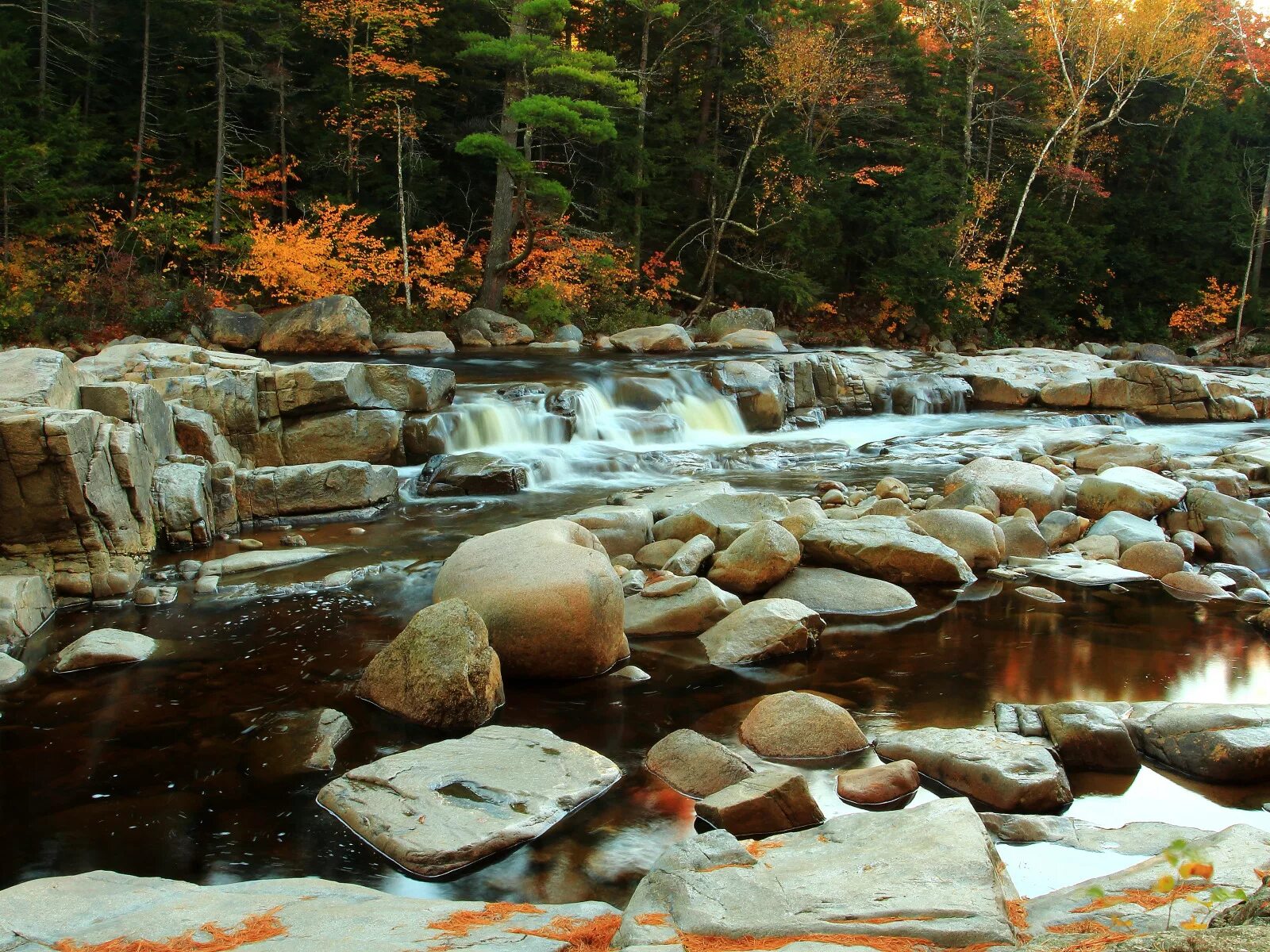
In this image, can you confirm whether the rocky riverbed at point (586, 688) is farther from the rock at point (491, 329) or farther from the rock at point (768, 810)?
the rock at point (491, 329)

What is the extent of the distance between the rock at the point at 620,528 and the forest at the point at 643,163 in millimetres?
11439

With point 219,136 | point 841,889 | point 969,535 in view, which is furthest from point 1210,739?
point 219,136

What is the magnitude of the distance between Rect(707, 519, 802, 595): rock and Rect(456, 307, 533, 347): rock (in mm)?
13282

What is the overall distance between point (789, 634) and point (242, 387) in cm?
668

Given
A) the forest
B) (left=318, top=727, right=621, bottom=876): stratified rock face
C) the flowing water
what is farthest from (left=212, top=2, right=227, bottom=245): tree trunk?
(left=318, top=727, right=621, bottom=876): stratified rock face

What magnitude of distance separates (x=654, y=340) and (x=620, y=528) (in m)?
12.1

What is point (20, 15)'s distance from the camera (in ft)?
64.0

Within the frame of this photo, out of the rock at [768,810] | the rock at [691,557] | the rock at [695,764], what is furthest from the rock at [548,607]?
the rock at [768,810]

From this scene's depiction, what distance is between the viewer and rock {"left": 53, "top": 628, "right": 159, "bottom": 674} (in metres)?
5.40

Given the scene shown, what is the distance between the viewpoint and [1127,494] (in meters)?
8.62

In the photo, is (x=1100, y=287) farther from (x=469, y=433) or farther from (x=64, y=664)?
(x=64, y=664)

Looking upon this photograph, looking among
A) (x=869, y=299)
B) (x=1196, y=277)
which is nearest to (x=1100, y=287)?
(x=1196, y=277)

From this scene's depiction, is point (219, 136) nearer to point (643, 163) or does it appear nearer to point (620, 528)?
point (643, 163)

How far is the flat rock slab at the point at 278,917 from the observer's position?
233cm
